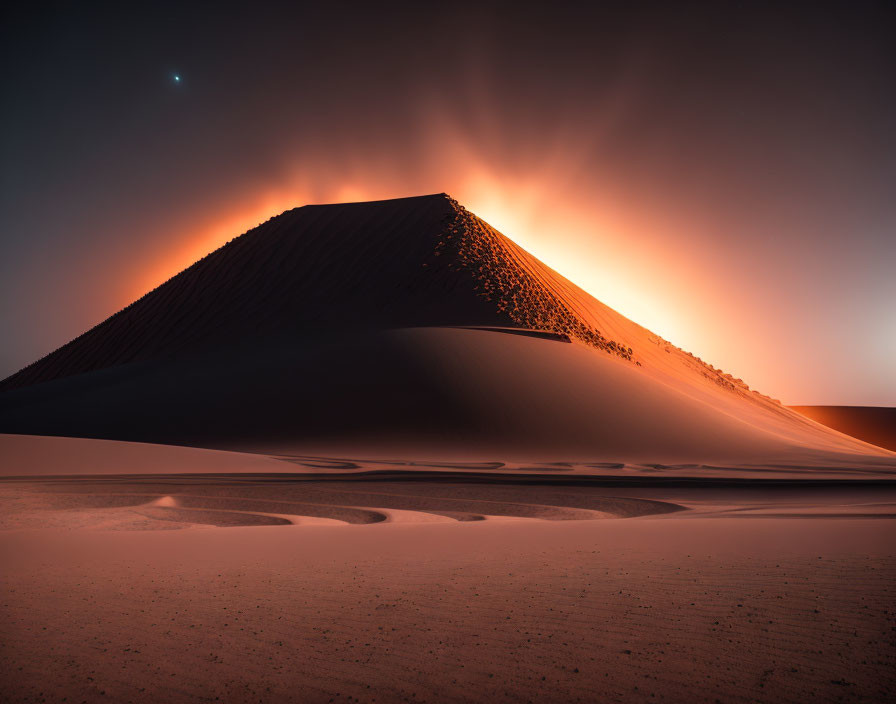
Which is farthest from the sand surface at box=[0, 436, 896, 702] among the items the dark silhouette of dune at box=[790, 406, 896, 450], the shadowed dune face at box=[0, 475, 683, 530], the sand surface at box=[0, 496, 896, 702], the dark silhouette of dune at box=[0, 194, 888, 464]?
the dark silhouette of dune at box=[790, 406, 896, 450]

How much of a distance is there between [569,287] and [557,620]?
4920 centimetres

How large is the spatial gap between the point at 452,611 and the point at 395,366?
30.1 meters

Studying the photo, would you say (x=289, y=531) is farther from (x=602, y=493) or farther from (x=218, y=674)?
(x=602, y=493)

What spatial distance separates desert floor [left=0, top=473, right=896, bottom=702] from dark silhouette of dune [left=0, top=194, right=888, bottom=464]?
18.5 metres

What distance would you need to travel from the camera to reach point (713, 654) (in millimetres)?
3809

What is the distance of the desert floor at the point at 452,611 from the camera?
137 inches

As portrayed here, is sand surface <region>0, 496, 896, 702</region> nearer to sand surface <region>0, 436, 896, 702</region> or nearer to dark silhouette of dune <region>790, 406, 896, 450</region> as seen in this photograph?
sand surface <region>0, 436, 896, 702</region>

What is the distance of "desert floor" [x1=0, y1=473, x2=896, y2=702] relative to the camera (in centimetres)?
348

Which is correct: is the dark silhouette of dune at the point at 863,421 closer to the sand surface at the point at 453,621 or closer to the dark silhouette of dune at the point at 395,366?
the dark silhouette of dune at the point at 395,366

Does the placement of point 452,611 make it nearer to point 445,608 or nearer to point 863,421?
point 445,608

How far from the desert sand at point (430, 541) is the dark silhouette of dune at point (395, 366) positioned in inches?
9.5

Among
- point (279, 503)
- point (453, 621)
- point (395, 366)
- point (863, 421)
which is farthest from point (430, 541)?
point (863, 421)

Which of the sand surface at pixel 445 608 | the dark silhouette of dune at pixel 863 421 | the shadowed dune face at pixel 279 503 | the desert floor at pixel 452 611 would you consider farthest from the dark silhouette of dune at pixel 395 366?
the dark silhouette of dune at pixel 863 421

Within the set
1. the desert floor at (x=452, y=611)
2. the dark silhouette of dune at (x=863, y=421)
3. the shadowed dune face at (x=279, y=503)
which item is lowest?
the shadowed dune face at (x=279, y=503)
